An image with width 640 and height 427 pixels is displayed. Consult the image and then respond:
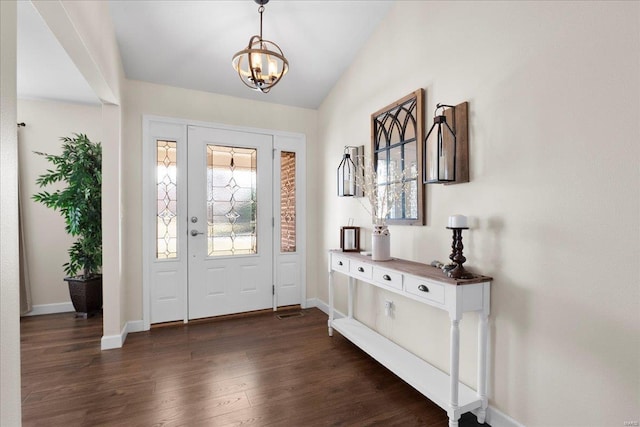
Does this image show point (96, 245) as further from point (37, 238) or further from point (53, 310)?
point (53, 310)

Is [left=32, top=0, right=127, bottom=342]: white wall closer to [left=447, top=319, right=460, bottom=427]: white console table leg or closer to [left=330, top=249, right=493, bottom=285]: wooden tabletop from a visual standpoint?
[left=330, top=249, right=493, bottom=285]: wooden tabletop

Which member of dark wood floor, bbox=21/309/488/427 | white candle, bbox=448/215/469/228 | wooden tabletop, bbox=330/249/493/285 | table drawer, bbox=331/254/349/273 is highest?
white candle, bbox=448/215/469/228

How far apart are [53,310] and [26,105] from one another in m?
2.52

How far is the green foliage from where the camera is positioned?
11.5 feet

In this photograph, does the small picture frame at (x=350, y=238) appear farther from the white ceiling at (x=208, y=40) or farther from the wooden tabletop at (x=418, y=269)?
the white ceiling at (x=208, y=40)

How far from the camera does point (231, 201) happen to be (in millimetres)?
3758

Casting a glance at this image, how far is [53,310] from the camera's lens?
3.92 m

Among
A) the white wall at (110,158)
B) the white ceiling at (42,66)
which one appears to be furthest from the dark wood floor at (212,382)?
the white ceiling at (42,66)

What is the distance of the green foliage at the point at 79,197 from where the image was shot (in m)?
3.49

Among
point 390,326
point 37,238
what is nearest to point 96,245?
point 37,238

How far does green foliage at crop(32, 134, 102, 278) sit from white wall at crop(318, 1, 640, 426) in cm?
362

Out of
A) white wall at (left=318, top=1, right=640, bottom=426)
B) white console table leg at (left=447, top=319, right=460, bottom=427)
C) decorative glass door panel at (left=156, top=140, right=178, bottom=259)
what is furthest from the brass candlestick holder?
decorative glass door panel at (left=156, top=140, right=178, bottom=259)

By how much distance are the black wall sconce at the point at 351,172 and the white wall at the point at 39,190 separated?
3.39m

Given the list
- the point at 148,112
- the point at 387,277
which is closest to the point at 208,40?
the point at 148,112
